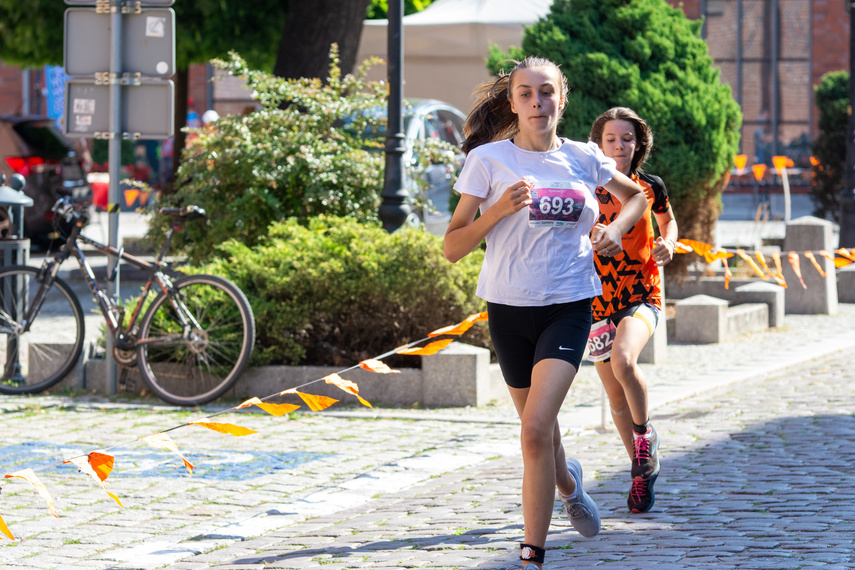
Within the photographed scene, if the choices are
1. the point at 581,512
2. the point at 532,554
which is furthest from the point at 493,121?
the point at 532,554

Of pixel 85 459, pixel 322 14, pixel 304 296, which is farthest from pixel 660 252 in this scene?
A: pixel 322 14

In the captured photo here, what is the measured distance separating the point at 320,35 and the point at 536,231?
871cm

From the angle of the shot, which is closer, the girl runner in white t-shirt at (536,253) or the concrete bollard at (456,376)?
the girl runner in white t-shirt at (536,253)

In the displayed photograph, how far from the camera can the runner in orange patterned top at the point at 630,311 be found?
4.91 meters

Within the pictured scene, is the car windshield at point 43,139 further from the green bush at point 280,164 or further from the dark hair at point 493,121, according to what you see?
the dark hair at point 493,121

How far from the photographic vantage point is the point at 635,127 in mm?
5195

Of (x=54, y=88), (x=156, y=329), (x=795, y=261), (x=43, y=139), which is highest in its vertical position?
(x=54, y=88)

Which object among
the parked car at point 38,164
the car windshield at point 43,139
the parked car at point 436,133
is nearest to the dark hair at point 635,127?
the parked car at point 436,133

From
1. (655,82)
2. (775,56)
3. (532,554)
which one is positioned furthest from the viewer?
(775,56)

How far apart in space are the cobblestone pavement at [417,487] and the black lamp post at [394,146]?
1.81m

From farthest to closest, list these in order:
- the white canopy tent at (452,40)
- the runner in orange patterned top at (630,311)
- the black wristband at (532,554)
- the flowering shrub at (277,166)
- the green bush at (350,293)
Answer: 1. the white canopy tent at (452,40)
2. the flowering shrub at (277,166)
3. the green bush at (350,293)
4. the runner in orange patterned top at (630,311)
5. the black wristband at (532,554)

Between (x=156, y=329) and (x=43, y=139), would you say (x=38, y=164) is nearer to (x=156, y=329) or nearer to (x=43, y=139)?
(x=43, y=139)

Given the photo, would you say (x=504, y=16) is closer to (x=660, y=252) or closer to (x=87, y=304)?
(x=87, y=304)

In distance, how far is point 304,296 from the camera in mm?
8031
